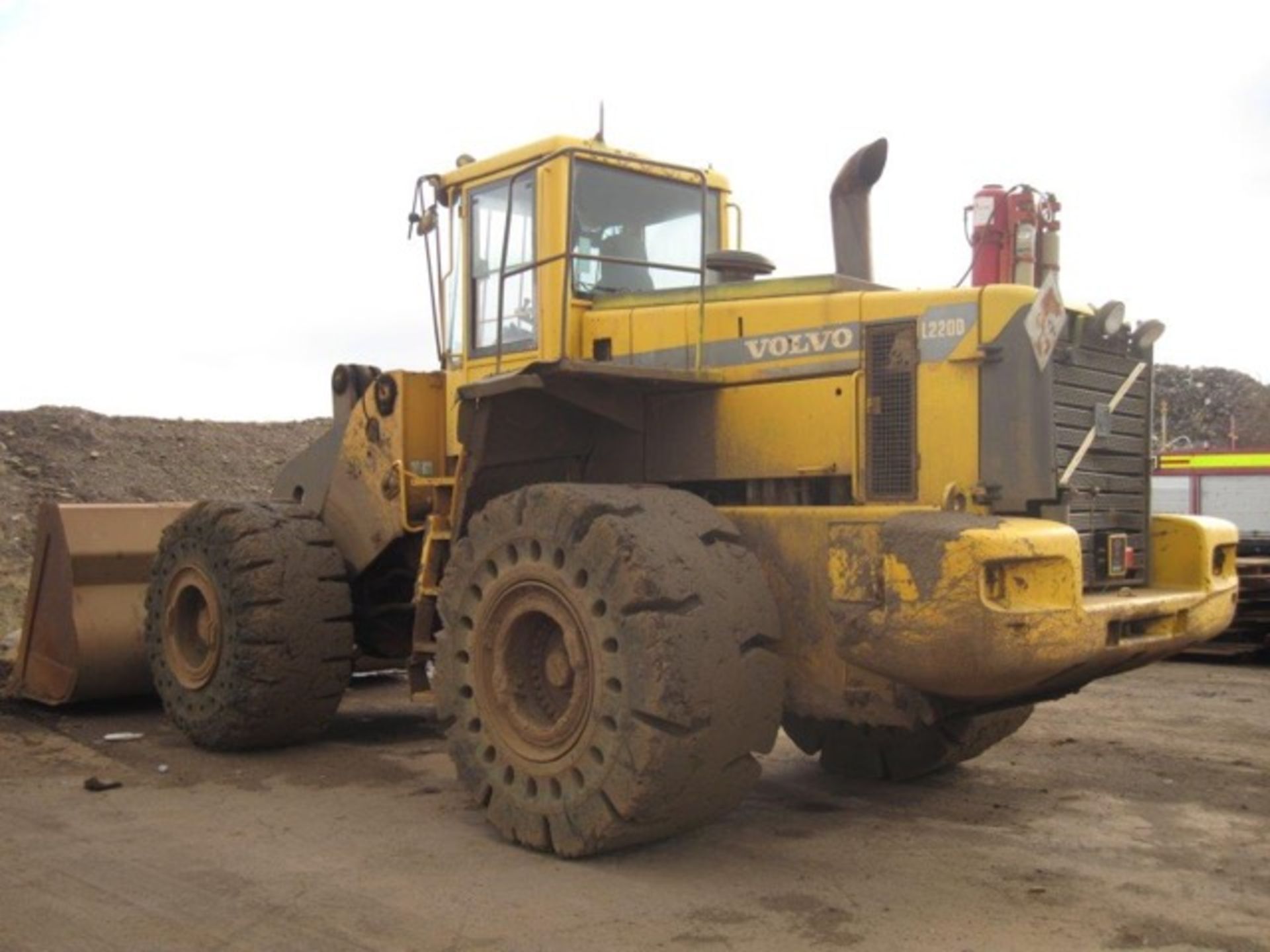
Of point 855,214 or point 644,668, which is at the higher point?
point 855,214

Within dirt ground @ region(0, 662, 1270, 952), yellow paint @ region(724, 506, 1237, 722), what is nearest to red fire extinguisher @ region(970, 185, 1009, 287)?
yellow paint @ region(724, 506, 1237, 722)

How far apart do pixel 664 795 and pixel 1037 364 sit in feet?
7.83

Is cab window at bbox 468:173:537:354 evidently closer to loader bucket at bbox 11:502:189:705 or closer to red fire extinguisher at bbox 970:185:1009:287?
red fire extinguisher at bbox 970:185:1009:287

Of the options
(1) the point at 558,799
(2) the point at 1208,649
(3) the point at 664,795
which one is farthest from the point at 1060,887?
(2) the point at 1208,649

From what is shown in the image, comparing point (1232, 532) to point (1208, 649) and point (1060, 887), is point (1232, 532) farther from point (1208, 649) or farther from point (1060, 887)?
point (1208, 649)

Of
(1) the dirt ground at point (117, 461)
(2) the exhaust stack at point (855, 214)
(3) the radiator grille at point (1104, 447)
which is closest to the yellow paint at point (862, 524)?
(3) the radiator grille at point (1104, 447)

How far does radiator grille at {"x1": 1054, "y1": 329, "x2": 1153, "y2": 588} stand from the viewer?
6.08m

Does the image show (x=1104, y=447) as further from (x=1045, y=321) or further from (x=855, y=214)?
(x=855, y=214)

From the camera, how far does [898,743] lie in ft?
23.9

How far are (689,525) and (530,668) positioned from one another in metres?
1.10

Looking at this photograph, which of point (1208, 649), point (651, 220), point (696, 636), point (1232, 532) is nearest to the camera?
point (696, 636)

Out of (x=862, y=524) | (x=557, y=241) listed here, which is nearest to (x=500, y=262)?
(x=557, y=241)

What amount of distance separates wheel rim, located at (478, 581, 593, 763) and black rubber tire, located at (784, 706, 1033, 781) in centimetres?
163

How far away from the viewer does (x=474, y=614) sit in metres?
6.32
